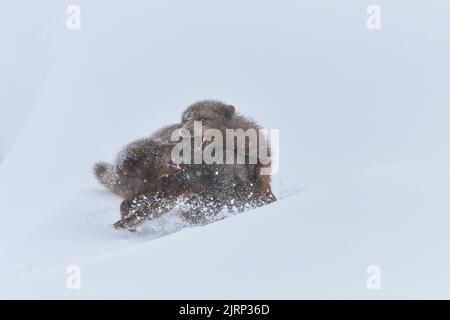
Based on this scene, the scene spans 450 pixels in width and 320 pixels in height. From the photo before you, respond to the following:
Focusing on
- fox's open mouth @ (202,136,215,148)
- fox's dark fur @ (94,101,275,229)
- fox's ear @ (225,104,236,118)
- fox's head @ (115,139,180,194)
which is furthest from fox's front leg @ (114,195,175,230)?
fox's ear @ (225,104,236,118)

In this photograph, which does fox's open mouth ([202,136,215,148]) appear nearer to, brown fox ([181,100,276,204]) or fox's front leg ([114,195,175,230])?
brown fox ([181,100,276,204])

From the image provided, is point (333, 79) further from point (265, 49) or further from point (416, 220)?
point (416, 220)

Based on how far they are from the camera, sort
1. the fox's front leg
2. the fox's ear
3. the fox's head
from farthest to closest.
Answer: the fox's ear → the fox's head → the fox's front leg

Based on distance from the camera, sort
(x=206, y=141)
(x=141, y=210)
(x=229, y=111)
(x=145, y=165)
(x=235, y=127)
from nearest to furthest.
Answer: (x=141, y=210) → (x=145, y=165) → (x=206, y=141) → (x=235, y=127) → (x=229, y=111)

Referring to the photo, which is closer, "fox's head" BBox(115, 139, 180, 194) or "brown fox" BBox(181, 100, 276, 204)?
"fox's head" BBox(115, 139, 180, 194)

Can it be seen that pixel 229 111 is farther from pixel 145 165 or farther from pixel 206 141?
pixel 145 165

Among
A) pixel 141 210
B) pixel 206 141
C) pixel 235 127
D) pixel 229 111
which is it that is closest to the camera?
pixel 141 210

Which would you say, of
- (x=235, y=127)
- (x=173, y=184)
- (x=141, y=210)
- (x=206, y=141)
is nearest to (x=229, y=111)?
(x=235, y=127)

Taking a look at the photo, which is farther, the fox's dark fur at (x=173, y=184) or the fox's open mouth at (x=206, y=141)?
the fox's open mouth at (x=206, y=141)

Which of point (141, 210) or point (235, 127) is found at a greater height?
point (235, 127)

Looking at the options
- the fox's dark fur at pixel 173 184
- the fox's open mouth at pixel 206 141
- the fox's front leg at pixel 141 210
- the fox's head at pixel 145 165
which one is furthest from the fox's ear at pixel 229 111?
the fox's front leg at pixel 141 210

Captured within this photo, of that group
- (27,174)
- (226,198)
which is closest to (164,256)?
(226,198)

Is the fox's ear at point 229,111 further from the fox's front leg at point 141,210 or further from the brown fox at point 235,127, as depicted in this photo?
the fox's front leg at point 141,210
